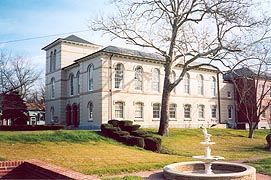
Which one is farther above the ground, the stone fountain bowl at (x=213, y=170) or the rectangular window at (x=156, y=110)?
the rectangular window at (x=156, y=110)

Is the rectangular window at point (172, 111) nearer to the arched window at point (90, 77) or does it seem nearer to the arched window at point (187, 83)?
the arched window at point (187, 83)

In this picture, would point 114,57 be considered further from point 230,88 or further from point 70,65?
point 230,88

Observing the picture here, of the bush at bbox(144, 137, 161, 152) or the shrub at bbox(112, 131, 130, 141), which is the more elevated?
the shrub at bbox(112, 131, 130, 141)

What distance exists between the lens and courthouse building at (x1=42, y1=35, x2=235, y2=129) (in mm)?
34438

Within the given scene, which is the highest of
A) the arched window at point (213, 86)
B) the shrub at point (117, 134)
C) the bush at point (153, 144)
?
the arched window at point (213, 86)

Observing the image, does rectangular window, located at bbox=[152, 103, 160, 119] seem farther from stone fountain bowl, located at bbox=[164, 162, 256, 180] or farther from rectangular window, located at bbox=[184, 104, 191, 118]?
stone fountain bowl, located at bbox=[164, 162, 256, 180]

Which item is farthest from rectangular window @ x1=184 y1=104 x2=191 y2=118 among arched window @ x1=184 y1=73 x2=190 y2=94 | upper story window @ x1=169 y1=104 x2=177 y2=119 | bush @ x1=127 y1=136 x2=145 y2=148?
bush @ x1=127 y1=136 x2=145 y2=148

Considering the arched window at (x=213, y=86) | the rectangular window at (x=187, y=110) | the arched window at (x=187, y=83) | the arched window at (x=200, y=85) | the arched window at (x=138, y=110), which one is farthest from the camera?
the arched window at (x=213, y=86)

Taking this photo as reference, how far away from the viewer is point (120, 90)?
35000mm

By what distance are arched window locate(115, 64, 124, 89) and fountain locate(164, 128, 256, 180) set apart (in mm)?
21702

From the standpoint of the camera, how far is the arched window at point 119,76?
3516cm

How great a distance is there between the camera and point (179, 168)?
13.7 m

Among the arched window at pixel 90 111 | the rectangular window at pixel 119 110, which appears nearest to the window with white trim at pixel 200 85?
the rectangular window at pixel 119 110

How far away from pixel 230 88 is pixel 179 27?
80.9ft
